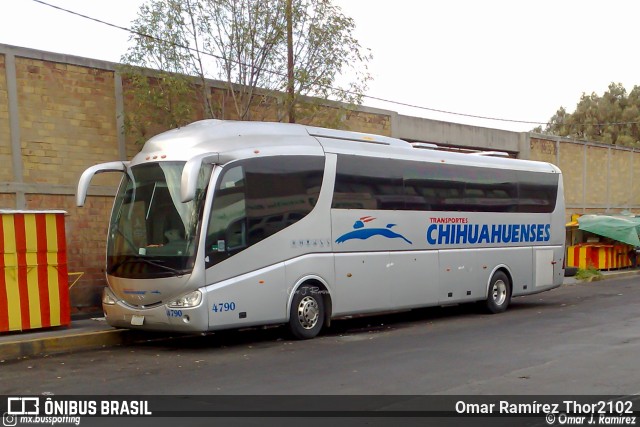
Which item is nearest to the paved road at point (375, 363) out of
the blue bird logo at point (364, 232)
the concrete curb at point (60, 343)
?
the concrete curb at point (60, 343)

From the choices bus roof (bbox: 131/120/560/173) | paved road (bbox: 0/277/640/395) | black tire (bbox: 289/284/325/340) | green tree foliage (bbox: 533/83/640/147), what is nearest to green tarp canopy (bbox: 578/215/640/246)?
paved road (bbox: 0/277/640/395)

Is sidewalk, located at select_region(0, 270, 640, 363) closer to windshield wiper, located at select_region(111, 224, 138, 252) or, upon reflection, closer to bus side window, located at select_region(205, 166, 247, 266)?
windshield wiper, located at select_region(111, 224, 138, 252)

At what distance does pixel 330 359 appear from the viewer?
34.1 ft

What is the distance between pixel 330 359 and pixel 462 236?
6.38 metres

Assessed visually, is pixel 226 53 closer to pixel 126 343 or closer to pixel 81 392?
pixel 126 343

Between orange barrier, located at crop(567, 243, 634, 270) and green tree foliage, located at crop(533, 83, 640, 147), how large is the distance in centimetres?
3110

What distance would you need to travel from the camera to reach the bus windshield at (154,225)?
10984 mm

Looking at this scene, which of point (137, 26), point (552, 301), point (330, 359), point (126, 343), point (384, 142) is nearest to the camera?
point (330, 359)

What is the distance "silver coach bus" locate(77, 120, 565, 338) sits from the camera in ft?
36.3

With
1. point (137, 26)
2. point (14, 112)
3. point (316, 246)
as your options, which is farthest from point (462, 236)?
point (14, 112)

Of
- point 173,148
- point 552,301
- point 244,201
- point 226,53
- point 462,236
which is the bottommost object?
point 552,301

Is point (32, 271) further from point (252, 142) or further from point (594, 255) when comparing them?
point (594, 255)

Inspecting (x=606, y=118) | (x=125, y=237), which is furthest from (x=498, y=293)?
(x=606, y=118)

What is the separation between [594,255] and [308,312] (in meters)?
19.7
